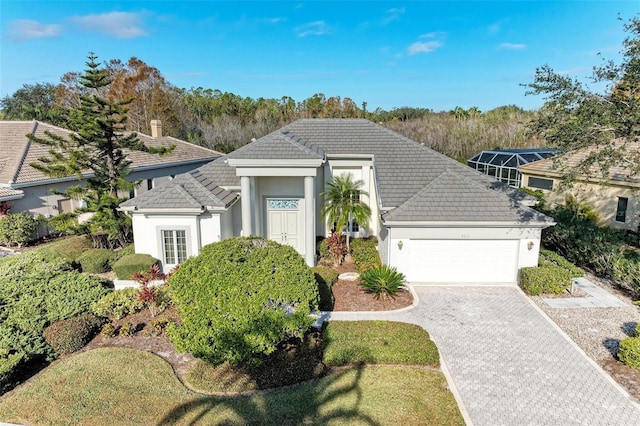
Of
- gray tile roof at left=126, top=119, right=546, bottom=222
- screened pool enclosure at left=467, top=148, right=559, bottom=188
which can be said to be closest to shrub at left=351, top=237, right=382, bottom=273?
gray tile roof at left=126, top=119, right=546, bottom=222

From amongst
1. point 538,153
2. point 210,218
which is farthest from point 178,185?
point 538,153

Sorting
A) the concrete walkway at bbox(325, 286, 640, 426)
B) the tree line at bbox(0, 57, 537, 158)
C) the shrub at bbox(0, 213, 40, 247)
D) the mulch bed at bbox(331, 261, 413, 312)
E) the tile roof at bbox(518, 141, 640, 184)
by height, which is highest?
the tree line at bbox(0, 57, 537, 158)

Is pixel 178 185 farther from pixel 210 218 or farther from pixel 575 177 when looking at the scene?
pixel 575 177

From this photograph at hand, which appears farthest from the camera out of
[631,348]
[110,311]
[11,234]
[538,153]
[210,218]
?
[538,153]

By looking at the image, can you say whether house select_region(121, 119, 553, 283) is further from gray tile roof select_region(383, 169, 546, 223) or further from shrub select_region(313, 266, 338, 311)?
shrub select_region(313, 266, 338, 311)

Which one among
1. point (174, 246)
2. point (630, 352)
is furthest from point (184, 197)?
point (630, 352)

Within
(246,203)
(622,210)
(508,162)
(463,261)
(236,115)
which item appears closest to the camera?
(463,261)

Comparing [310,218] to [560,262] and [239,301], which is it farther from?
[560,262]
